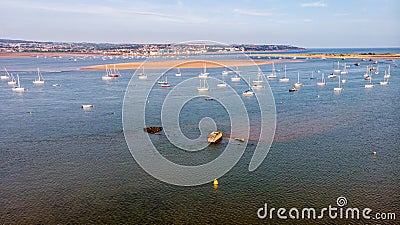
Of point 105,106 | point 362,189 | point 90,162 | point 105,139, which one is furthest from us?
point 105,106

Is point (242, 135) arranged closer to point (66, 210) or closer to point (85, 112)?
point (66, 210)

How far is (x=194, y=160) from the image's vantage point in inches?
1008

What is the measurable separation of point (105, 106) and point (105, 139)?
697 inches

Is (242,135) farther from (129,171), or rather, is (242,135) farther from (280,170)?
(129,171)

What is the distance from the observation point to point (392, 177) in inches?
876

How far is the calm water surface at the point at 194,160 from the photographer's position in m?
18.7

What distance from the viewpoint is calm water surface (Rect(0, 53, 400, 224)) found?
18688mm

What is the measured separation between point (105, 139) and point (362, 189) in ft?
68.5

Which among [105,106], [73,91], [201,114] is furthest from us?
[73,91]

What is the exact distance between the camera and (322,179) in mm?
22125

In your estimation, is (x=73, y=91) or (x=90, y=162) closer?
(x=90, y=162)

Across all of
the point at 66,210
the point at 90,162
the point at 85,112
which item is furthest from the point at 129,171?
the point at 85,112

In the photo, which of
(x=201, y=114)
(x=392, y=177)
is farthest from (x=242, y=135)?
(x=392, y=177)

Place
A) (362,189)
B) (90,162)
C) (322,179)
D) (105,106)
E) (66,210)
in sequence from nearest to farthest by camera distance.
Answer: (66,210)
(362,189)
(322,179)
(90,162)
(105,106)
